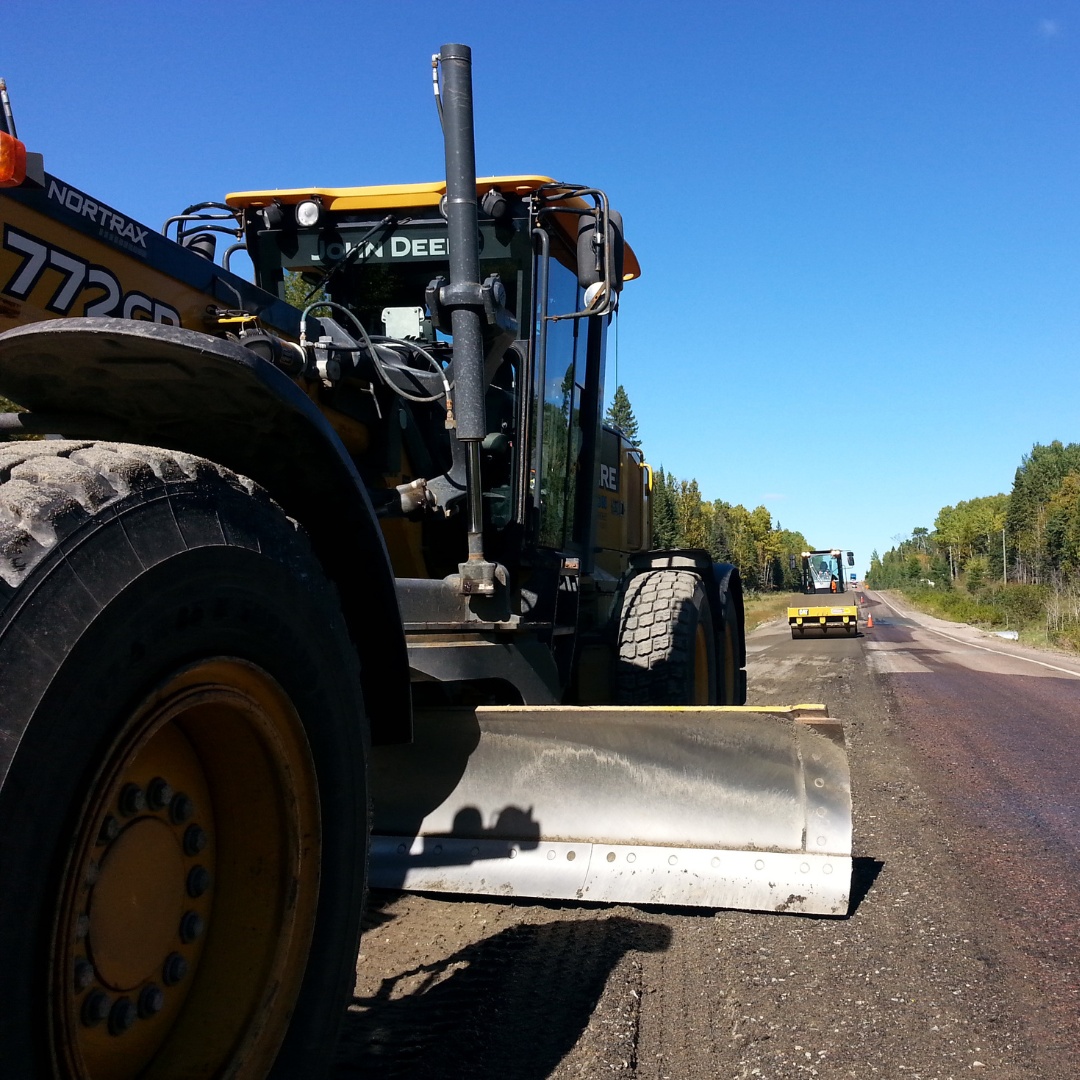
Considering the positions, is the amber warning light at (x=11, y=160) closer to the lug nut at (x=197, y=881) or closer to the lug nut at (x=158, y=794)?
the lug nut at (x=158, y=794)

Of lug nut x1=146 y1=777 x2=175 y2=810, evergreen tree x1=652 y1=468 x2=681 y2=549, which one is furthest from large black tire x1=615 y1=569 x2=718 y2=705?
evergreen tree x1=652 y1=468 x2=681 y2=549

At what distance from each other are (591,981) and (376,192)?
134 inches

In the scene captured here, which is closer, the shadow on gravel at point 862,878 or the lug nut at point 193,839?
the lug nut at point 193,839

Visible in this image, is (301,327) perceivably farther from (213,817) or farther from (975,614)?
(975,614)

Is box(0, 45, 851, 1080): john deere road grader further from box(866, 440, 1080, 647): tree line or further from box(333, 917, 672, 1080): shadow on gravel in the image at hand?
box(866, 440, 1080, 647): tree line

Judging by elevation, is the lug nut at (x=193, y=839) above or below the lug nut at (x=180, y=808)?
below

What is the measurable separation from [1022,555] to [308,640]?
97154 millimetres

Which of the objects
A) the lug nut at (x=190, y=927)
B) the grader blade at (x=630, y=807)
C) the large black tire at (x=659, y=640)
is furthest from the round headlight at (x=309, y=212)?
the lug nut at (x=190, y=927)

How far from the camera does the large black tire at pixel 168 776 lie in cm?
126

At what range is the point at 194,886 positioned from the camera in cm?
173

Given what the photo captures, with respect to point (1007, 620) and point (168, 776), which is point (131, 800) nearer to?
point (168, 776)

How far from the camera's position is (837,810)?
3332 mm

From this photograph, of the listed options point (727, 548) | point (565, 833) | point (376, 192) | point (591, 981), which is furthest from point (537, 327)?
point (727, 548)

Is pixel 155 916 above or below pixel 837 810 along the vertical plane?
above
